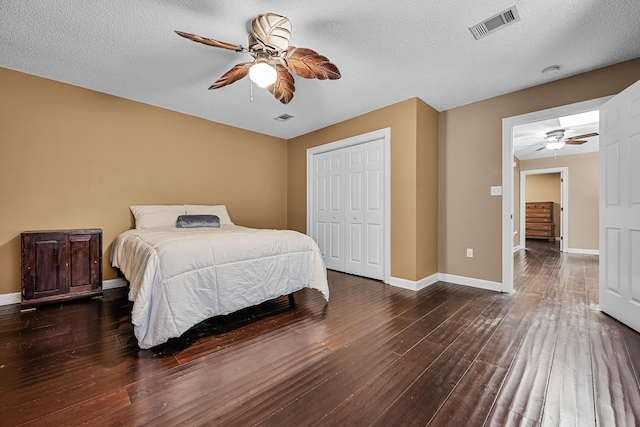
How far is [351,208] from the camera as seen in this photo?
4.27m

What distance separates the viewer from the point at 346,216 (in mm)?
4352

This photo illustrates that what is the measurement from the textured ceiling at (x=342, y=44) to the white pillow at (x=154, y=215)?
57.8 inches

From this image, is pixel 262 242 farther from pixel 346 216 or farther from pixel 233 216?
pixel 233 216

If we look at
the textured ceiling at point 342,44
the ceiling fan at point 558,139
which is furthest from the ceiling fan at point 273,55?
the ceiling fan at point 558,139

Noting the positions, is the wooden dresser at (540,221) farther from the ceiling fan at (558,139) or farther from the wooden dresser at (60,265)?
the wooden dresser at (60,265)

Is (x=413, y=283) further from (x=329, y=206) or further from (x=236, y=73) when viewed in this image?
(x=236, y=73)

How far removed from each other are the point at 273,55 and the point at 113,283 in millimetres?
3442

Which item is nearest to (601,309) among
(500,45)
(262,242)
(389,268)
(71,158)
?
(389,268)

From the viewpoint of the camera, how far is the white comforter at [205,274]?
1904mm

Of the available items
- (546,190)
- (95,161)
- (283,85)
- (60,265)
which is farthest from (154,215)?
(546,190)

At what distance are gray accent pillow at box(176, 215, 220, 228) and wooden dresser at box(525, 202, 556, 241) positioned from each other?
9.54 m

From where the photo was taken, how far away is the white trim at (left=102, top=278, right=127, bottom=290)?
3.41 metres

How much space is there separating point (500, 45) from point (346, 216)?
2.77 meters

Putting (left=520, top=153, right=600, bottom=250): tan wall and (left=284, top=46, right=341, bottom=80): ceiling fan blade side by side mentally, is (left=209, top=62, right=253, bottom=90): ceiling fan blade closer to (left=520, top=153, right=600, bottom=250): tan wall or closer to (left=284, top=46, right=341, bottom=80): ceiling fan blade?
(left=284, top=46, right=341, bottom=80): ceiling fan blade
